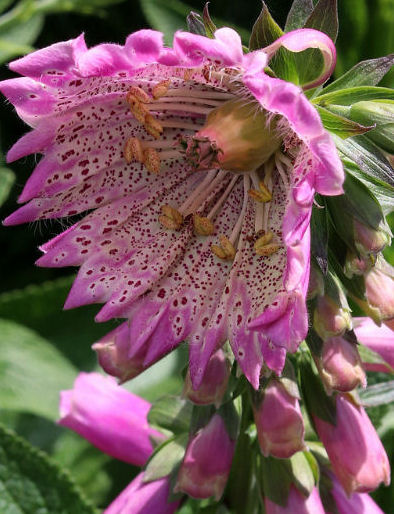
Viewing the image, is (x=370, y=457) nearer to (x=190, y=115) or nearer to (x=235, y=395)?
(x=235, y=395)

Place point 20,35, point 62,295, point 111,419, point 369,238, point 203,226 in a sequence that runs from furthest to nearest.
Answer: point 62,295
point 20,35
point 111,419
point 203,226
point 369,238

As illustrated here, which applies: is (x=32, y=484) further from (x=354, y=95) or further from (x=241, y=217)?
(x=354, y=95)

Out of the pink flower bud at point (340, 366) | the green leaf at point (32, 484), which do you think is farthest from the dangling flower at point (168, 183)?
the green leaf at point (32, 484)

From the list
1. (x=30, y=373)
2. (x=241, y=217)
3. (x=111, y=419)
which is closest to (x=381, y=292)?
(x=241, y=217)

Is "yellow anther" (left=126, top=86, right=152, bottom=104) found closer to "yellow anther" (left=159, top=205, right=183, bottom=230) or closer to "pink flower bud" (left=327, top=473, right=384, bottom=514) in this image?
"yellow anther" (left=159, top=205, right=183, bottom=230)

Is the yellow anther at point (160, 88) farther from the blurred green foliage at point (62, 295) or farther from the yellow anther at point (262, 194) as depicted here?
the blurred green foliage at point (62, 295)

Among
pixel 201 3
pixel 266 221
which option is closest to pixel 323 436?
pixel 266 221
